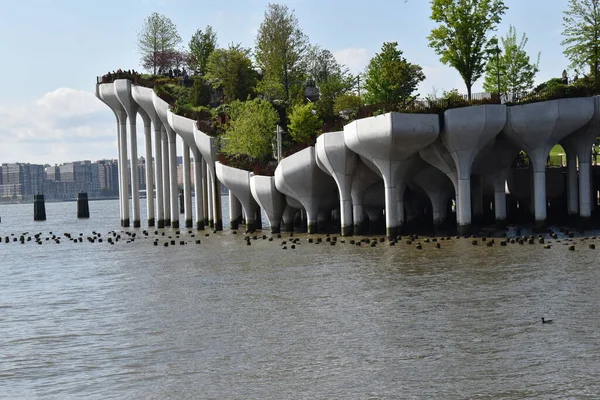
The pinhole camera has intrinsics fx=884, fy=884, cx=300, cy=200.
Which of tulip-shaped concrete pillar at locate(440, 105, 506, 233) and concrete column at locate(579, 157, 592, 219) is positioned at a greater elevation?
tulip-shaped concrete pillar at locate(440, 105, 506, 233)

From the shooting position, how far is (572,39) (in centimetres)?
6806

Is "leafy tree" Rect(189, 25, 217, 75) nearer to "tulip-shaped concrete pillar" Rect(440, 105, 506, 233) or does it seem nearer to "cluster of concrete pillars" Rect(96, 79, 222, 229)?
"cluster of concrete pillars" Rect(96, 79, 222, 229)

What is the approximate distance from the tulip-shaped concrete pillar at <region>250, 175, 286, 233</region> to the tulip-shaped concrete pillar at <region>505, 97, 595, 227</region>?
18812 millimetres

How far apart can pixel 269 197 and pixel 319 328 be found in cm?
3877

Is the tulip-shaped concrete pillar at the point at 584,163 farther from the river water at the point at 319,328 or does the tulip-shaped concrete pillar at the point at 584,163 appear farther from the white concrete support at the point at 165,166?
the white concrete support at the point at 165,166

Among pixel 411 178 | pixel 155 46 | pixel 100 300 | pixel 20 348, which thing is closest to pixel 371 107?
pixel 411 178

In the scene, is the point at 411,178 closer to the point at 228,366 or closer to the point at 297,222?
the point at 297,222

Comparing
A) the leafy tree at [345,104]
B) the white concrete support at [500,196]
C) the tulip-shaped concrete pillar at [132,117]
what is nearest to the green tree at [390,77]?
the leafy tree at [345,104]

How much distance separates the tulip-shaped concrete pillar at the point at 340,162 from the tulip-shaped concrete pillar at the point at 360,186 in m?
0.39

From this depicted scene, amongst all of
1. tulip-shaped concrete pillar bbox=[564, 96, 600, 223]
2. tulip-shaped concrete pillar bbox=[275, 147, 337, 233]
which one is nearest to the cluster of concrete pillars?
tulip-shaped concrete pillar bbox=[275, 147, 337, 233]

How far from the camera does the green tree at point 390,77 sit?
74625 millimetres

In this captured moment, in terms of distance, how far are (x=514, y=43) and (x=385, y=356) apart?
6756cm

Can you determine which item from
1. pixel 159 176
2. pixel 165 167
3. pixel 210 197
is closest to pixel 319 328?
pixel 210 197

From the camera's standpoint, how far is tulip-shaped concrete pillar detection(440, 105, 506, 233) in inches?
1971
